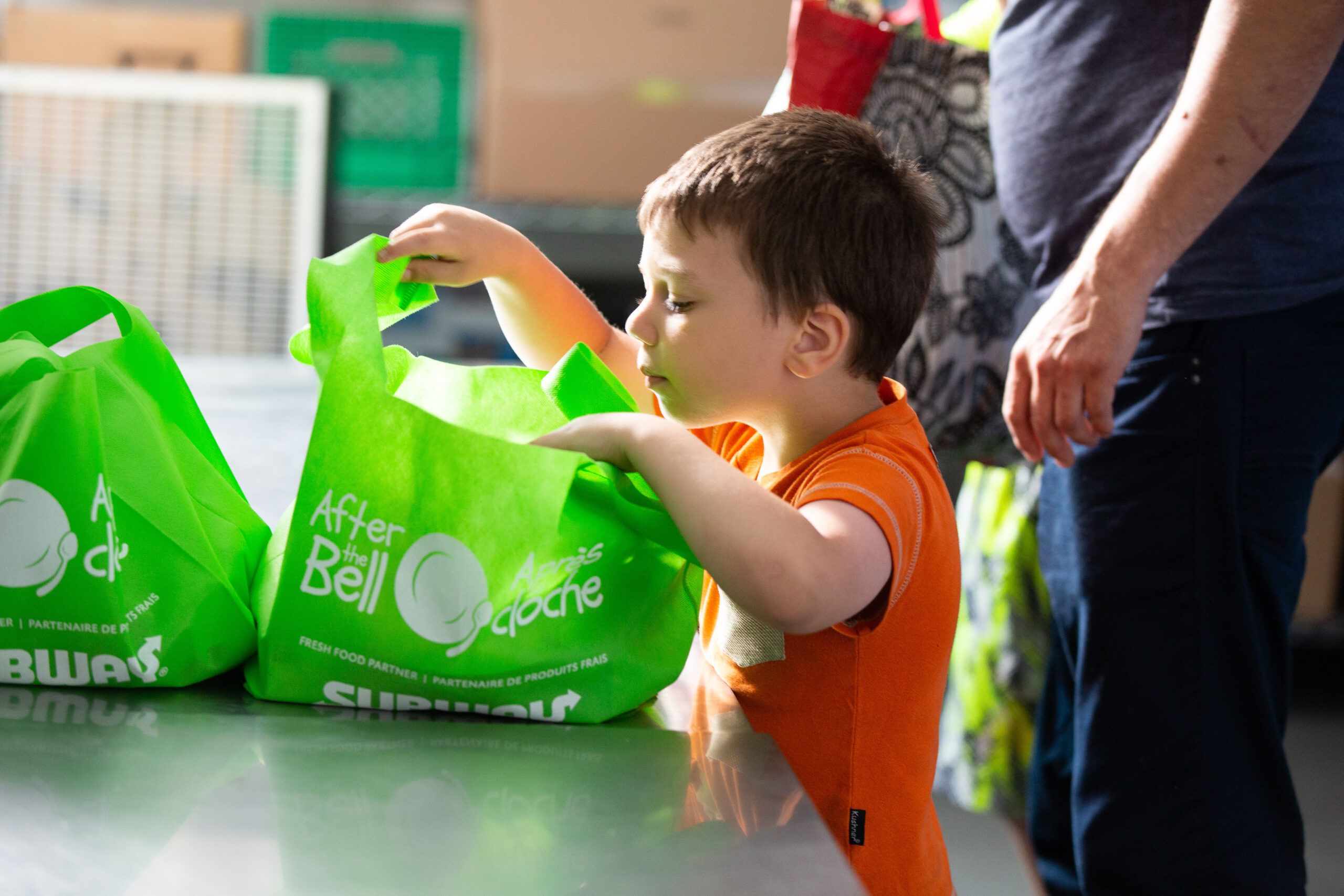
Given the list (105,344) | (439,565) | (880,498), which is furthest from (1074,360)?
(105,344)

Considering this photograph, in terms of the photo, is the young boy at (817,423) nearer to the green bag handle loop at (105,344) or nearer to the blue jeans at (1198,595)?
the green bag handle loop at (105,344)

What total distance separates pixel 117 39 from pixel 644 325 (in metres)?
1.93

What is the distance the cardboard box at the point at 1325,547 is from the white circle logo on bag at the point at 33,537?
2.27 m

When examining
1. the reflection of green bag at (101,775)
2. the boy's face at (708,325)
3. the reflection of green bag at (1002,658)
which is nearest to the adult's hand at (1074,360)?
the boy's face at (708,325)

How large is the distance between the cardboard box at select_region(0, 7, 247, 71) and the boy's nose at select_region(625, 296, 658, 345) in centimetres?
186

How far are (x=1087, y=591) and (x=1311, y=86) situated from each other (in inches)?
16.1

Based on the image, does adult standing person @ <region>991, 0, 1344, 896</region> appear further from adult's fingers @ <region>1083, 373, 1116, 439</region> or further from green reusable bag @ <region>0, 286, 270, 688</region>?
green reusable bag @ <region>0, 286, 270, 688</region>

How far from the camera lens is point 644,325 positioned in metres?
0.72

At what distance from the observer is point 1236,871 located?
92cm

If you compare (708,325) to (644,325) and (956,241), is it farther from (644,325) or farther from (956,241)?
(956,241)

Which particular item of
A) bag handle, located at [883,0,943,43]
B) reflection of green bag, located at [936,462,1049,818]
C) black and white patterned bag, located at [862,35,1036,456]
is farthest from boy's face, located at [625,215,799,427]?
reflection of green bag, located at [936,462,1049,818]

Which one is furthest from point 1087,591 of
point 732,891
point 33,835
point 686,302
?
point 33,835

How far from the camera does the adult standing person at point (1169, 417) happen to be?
0.84 metres

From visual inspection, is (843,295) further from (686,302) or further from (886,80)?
(886,80)
